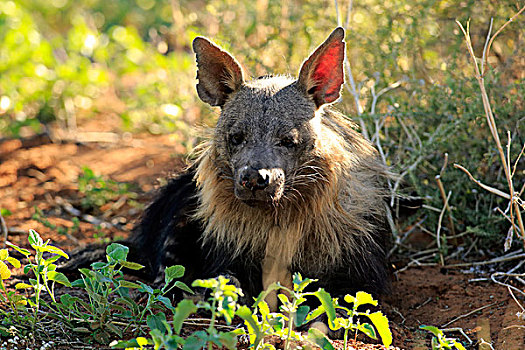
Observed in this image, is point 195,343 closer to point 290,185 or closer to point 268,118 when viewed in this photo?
point 290,185

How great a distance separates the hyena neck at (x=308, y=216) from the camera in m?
3.86

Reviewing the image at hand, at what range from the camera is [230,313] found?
2.54 metres

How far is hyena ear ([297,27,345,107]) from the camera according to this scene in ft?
12.4

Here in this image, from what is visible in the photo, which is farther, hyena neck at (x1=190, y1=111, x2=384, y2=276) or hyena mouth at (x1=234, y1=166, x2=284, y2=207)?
hyena neck at (x1=190, y1=111, x2=384, y2=276)

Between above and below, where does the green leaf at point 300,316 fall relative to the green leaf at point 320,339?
above

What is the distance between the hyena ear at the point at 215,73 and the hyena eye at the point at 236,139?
37 cm

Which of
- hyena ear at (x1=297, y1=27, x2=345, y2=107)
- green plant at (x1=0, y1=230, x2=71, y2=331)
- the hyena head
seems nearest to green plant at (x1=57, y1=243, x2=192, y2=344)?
green plant at (x1=0, y1=230, x2=71, y2=331)

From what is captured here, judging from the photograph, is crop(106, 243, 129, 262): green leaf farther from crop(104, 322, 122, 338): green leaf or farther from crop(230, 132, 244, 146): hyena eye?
crop(230, 132, 244, 146): hyena eye

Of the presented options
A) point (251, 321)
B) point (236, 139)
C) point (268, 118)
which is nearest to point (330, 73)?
point (268, 118)

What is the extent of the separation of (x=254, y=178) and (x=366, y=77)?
99.6 inches

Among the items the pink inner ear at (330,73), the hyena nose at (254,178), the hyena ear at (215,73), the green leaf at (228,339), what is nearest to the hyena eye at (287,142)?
the hyena nose at (254,178)

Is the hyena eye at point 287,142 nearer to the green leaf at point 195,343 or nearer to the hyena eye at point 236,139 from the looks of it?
the hyena eye at point 236,139

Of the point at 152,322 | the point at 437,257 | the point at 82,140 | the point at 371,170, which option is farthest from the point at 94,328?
the point at 82,140

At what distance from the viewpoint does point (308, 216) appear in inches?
153
